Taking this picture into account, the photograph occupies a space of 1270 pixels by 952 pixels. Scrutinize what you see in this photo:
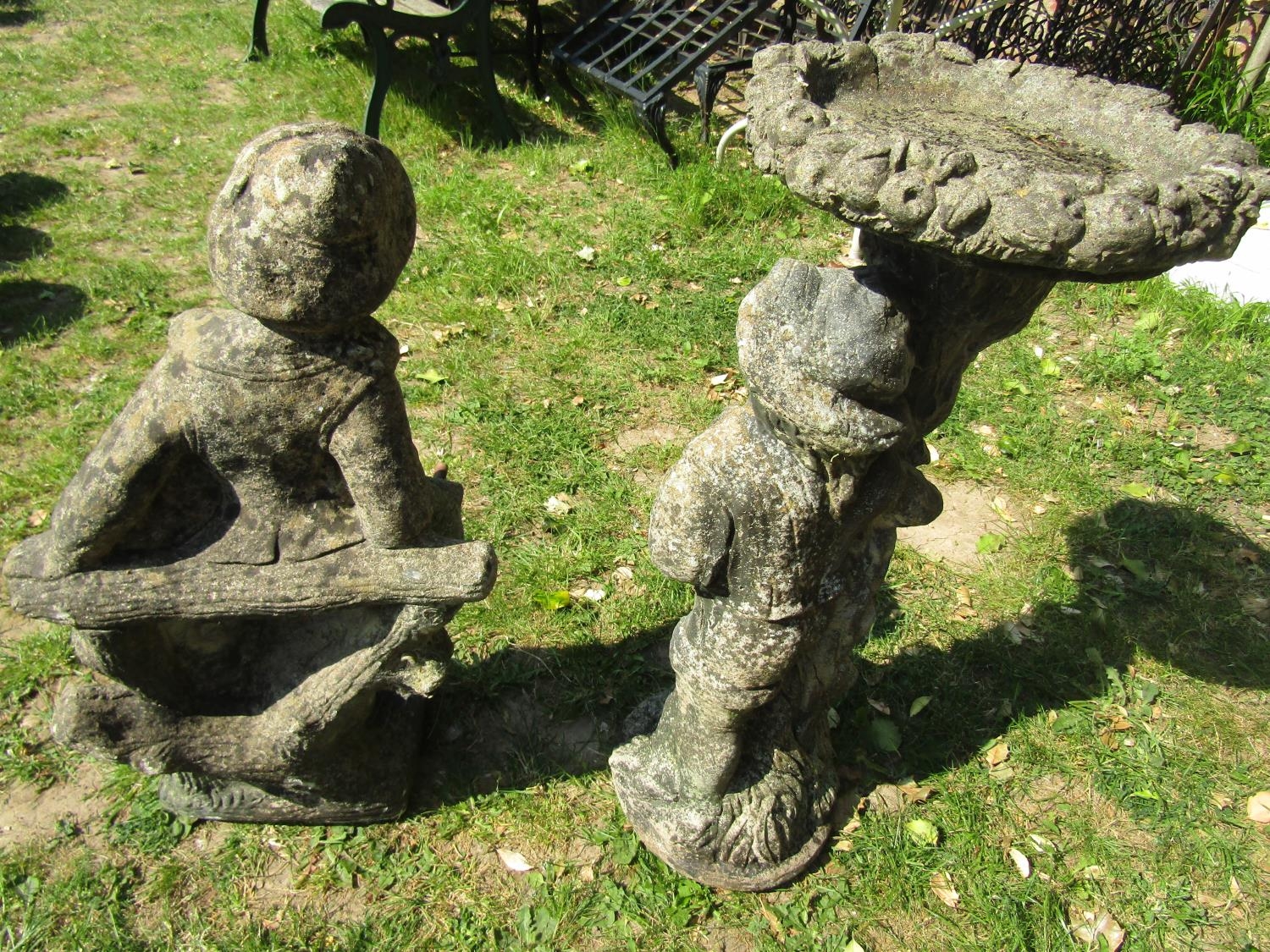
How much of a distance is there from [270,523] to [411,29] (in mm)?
5712

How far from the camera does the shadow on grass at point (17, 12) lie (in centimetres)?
908

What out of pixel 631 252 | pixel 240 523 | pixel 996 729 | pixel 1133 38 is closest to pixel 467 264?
pixel 631 252

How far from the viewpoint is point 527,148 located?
707 cm

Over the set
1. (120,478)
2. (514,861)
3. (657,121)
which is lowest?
(514,861)

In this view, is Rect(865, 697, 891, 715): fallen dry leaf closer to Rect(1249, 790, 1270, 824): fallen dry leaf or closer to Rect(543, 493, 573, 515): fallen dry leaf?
Rect(1249, 790, 1270, 824): fallen dry leaf

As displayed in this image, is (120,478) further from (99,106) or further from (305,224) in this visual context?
(99,106)

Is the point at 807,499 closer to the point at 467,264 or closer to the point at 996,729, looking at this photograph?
the point at 996,729

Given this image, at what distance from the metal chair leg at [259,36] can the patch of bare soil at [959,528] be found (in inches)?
293

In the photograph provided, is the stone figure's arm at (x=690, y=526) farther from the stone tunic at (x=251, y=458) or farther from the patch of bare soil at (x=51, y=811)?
the patch of bare soil at (x=51, y=811)

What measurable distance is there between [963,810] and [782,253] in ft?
12.7

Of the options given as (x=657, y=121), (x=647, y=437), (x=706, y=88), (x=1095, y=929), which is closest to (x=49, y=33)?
(x=657, y=121)

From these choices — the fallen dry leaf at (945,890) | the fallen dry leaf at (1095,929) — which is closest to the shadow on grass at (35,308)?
the fallen dry leaf at (945,890)

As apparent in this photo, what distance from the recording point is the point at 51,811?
3.05 m

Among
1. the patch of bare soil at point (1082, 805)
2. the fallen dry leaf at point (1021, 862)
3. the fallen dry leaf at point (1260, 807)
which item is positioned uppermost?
the fallen dry leaf at point (1260, 807)
